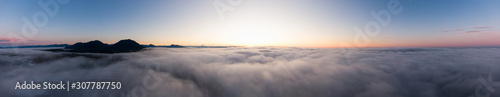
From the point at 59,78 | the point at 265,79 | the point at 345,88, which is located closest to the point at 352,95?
the point at 345,88

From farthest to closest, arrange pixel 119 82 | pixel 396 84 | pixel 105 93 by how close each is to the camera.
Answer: pixel 396 84 < pixel 119 82 < pixel 105 93

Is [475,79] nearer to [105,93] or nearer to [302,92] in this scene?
[302,92]

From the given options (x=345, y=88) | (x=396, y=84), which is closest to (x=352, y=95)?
(x=345, y=88)

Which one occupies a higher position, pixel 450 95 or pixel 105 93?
pixel 105 93

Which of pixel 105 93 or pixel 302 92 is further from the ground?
pixel 105 93

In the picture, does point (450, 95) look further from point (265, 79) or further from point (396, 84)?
point (265, 79)

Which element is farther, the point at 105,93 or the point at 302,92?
the point at 302,92

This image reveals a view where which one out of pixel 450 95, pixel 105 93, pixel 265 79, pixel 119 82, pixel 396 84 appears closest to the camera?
pixel 105 93

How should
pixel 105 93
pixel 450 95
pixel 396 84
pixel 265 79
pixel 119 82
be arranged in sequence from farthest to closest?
pixel 265 79, pixel 396 84, pixel 119 82, pixel 450 95, pixel 105 93

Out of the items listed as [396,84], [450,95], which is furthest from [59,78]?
[450,95]

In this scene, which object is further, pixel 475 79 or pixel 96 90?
pixel 475 79
